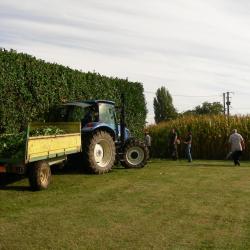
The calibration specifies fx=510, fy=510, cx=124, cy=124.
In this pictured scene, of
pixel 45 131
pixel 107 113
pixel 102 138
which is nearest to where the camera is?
pixel 45 131

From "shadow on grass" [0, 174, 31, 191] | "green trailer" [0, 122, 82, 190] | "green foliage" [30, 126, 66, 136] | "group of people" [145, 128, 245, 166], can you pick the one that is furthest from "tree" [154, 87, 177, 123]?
"green trailer" [0, 122, 82, 190]

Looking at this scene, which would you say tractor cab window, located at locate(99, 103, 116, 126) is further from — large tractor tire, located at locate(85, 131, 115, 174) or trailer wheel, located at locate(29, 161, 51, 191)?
trailer wheel, located at locate(29, 161, 51, 191)

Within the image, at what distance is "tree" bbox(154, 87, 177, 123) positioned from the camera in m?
77.1

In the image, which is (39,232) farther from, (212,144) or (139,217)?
(212,144)

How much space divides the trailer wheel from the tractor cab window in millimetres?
4694

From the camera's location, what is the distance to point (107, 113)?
17031 millimetres

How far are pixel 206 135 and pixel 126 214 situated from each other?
1795cm

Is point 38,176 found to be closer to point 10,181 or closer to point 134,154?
point 10,181

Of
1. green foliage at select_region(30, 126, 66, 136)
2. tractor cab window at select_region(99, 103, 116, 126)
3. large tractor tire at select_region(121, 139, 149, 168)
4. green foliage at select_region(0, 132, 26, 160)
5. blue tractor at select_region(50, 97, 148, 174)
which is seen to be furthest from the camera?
large tractor tire at select_region(121, 139, 149, 168)

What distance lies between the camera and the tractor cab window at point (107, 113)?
16.7m

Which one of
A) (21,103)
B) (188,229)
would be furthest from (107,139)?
(188,229)

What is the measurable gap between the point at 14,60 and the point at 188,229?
9.95 m

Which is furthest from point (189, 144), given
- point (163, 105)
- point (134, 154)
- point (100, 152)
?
point (163, 105)

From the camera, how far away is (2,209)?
378 inches
